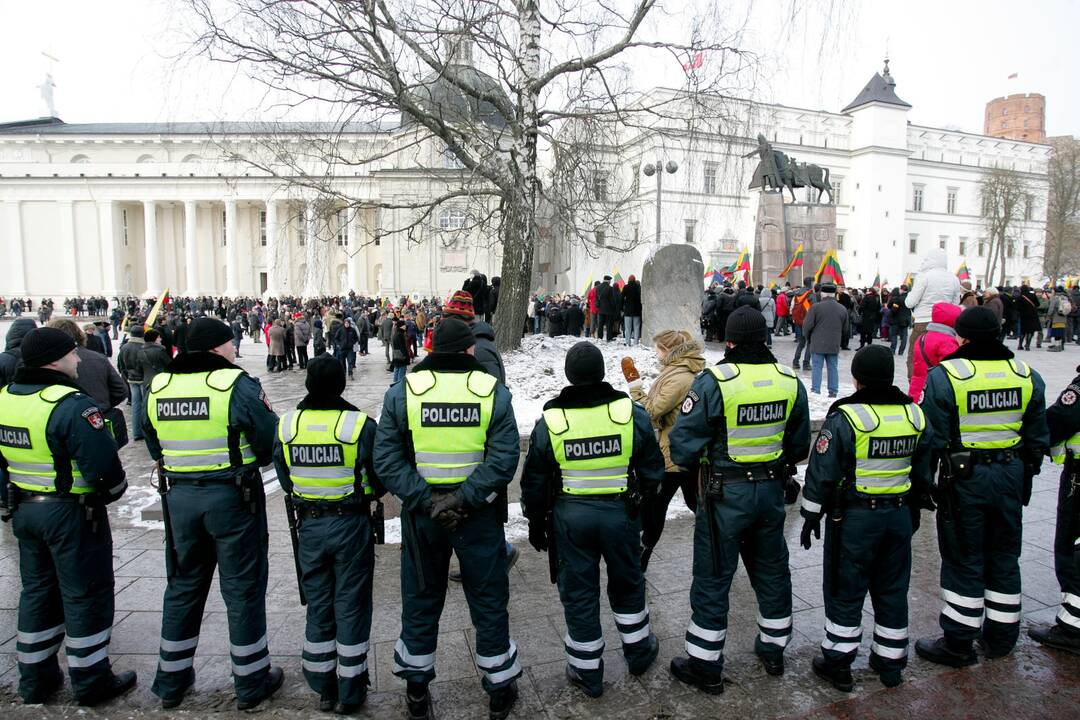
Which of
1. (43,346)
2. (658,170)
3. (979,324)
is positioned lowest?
(43,346)

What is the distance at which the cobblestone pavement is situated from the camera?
3305mm

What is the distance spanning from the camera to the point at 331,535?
3316 millimetres

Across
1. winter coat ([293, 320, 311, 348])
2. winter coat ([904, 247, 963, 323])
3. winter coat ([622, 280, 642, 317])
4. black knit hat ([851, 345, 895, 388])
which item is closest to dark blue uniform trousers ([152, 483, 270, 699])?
black knit hat ([851, 345, 895, 388])

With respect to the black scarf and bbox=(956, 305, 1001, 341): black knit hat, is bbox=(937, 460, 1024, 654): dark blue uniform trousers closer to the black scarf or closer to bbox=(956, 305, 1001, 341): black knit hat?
bbox=(956, 305, 1001, 341): black knit hat

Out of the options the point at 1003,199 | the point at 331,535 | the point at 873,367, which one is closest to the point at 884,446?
the point at 873,367

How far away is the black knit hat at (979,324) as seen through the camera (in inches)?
149

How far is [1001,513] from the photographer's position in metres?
3.69

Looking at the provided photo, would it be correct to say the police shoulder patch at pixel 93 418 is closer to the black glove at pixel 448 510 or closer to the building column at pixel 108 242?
the black glove at pixel 448 510

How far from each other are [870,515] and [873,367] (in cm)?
79

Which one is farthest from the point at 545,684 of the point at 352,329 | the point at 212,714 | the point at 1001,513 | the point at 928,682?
the point at 352,329

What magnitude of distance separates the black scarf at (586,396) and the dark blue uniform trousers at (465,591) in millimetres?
695

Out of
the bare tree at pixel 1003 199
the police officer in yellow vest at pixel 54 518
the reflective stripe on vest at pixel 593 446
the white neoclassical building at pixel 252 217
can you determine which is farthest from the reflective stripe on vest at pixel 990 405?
the bare tree at pixel 1003 199

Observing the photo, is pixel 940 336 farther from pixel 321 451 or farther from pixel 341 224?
pixel 341 224

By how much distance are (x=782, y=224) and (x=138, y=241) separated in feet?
193
